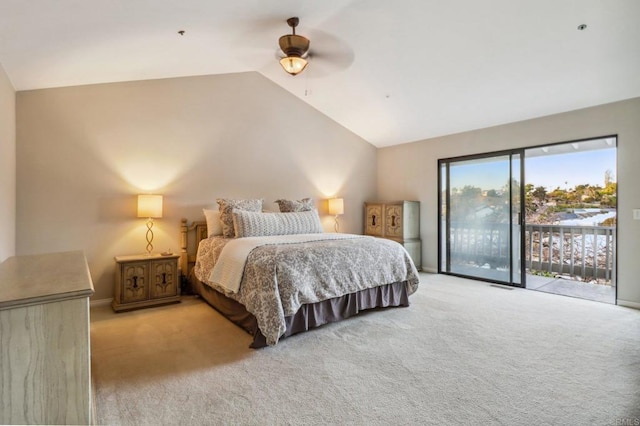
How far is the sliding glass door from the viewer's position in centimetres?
464

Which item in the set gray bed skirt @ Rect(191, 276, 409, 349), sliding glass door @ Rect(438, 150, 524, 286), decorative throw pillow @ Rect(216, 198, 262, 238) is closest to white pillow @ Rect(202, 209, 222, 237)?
decorative throw pillow @ Rect(216, 198, 262, 238)

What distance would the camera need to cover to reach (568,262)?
559 centimetres

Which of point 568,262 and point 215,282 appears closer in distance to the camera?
point 215,282

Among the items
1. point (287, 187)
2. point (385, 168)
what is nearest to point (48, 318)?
point (287, 187)

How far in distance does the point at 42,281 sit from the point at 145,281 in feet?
8.11

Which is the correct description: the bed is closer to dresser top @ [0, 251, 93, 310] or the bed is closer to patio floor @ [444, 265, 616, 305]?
dresser top @ [0, 251, 93, 310]

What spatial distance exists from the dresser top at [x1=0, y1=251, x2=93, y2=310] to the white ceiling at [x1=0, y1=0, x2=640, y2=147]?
163cm

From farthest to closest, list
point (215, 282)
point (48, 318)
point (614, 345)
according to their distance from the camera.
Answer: point (215, 282) → point (614, 345) → point (48, 318)

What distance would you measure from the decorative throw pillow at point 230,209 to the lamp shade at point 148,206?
2.33 ft

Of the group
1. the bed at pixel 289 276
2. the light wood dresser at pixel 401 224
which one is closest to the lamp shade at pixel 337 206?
the light wood dresser at pixel 401 224

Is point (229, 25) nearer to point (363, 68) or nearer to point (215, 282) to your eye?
point (363, 68)

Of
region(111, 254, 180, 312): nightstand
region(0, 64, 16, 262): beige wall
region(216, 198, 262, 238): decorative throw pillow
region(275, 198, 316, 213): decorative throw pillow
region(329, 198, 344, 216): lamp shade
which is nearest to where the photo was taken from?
region(0, 64, 16, 262): beige wall

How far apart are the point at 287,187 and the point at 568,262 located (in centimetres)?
Answer: 496

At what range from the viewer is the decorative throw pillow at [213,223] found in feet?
13.4
